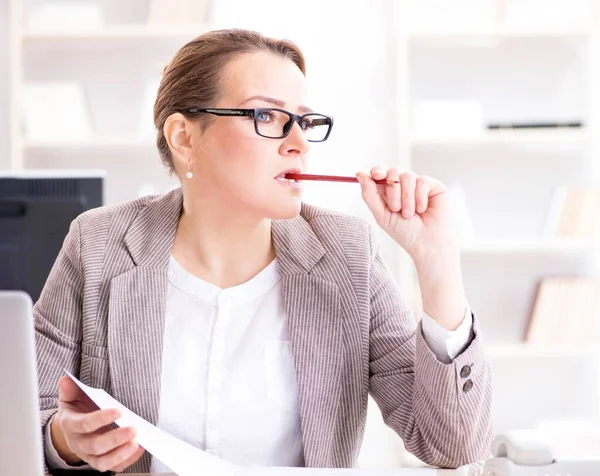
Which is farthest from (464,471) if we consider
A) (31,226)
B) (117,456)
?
(31,226)

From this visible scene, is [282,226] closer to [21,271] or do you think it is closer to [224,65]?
[224,65]

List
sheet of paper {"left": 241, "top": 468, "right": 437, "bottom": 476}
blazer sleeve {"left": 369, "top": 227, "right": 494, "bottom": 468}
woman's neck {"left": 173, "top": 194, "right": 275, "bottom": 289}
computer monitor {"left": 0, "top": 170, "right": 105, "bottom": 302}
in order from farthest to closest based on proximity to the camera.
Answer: computer monitor {"left": 0, "top": 170, "right": 105, "bottom": 302} < woman's neck {"left": 173, "top": 194, "right": 275, "bottom": 289} < blazer sleeve {"left": 369, "top": 227, "right": 494, "bottom": 468} < sheet of paper {"left": 241, "top": 468, "right": 437, "bottom": 476}

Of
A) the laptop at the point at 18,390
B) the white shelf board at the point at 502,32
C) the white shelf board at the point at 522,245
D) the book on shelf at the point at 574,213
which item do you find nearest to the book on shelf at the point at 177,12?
the white shelf board at the point at 502,32

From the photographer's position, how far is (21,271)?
1.69m

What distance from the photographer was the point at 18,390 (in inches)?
35.1

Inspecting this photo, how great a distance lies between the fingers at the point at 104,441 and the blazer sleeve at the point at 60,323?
0.27m

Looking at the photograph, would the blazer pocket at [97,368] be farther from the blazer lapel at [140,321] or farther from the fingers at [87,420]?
the fingers at [87,420]

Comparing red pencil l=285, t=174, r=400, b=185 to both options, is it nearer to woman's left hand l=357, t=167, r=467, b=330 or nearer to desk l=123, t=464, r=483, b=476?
woman's left hand l=357, t=167, r=467, b=330

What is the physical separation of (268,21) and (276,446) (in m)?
2.59

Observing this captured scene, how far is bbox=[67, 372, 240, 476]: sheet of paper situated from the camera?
3.52 feet

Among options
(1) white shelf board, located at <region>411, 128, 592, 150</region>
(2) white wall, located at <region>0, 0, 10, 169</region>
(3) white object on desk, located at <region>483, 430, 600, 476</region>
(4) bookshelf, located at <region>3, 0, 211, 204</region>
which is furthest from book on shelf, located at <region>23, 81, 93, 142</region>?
(3) white object on desk, located at <region>483, 430, 600, 476</region>

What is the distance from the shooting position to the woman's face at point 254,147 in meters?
1.39

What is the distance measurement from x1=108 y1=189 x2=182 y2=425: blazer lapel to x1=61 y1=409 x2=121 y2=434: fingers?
0.21 meters

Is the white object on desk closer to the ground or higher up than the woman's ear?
closer to the ground
